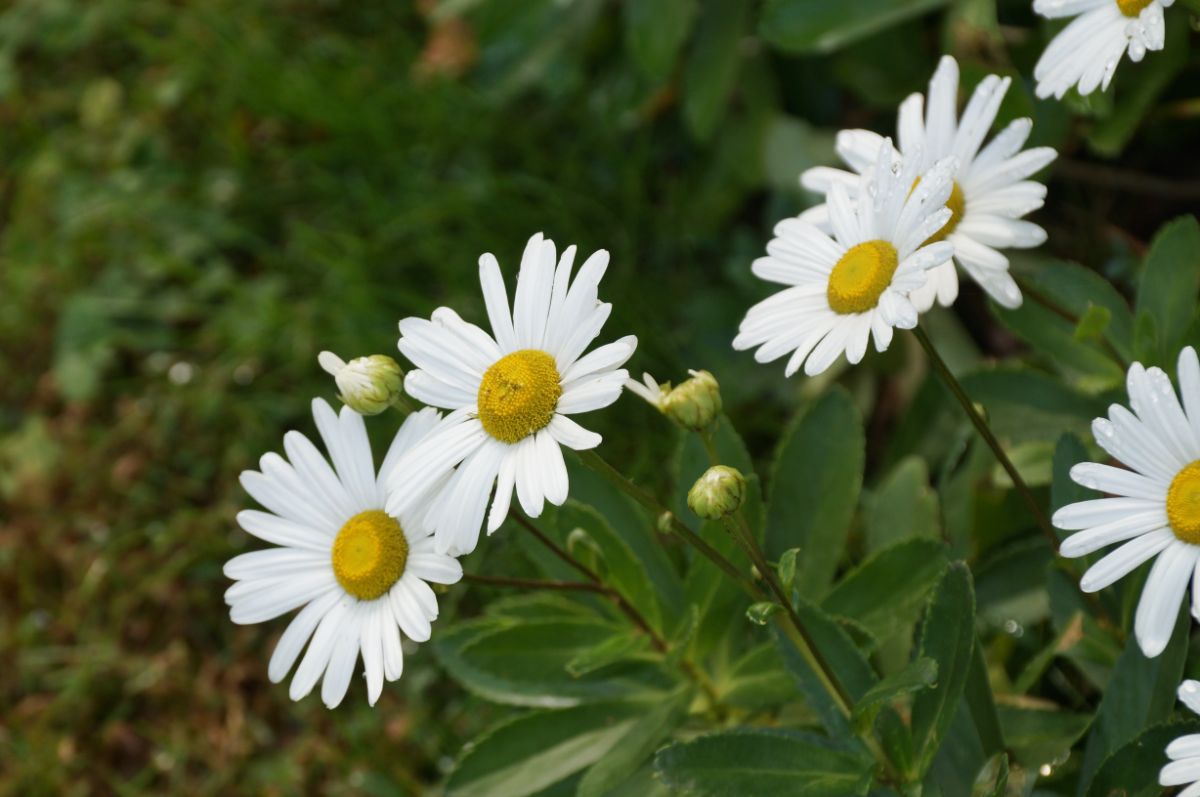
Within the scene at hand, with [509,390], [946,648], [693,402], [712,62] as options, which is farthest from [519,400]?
[712,62]

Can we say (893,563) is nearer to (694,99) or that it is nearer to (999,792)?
(999,792)

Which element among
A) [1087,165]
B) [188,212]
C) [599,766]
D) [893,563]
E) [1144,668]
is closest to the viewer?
[1144,668]

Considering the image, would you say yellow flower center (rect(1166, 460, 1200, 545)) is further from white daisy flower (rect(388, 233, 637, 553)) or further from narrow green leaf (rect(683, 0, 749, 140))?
narrow green leaf (rect(683, 0, 749, 140))

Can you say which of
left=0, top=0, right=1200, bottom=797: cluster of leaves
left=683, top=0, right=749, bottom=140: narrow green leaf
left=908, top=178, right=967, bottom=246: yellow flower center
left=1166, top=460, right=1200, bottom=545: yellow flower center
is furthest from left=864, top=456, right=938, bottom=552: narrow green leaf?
left=683, top=0, right=749, bottom=140: narrow green leaf

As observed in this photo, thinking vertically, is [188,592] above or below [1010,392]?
above

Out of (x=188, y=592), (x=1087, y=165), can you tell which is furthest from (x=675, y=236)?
(x=188, y=592)

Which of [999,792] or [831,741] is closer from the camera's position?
[999,792]

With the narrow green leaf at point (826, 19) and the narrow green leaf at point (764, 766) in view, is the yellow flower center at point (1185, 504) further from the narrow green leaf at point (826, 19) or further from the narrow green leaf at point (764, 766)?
the narrow green leaf at point (826, 19)
